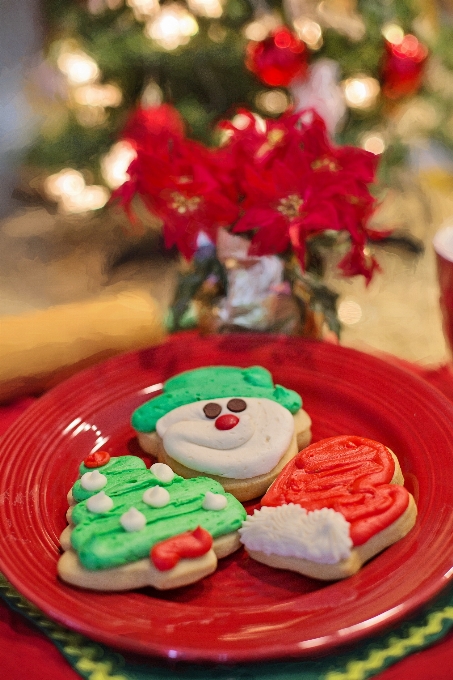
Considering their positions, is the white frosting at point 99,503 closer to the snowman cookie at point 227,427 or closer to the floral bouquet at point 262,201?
the snowman cookie at point 227,427

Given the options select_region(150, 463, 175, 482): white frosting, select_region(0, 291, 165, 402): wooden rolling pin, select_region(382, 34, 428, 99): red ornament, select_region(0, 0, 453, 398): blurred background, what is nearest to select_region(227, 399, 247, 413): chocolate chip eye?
select_region(150, 463, 175, 482): white frosting

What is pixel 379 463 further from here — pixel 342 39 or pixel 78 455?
pixel 342 39

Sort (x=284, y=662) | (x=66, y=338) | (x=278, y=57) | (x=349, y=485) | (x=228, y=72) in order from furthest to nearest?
(x=228, y=72)
(x=278, y=57)
(x=66, y=338)
(x=349, y=485)
(x=284, y=662)

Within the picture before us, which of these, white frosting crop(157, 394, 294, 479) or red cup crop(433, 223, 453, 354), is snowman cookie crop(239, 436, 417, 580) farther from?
red cup crop(433, 223, 453, 354)

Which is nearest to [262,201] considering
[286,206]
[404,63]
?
[286,206]

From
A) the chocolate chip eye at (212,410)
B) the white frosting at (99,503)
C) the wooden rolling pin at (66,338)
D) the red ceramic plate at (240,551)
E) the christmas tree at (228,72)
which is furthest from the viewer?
the christmas tree at (228,72)

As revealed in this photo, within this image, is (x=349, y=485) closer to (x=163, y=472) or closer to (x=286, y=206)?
(x=163, y=472)

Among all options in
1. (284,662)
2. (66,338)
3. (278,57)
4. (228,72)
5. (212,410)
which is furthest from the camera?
(228,72)

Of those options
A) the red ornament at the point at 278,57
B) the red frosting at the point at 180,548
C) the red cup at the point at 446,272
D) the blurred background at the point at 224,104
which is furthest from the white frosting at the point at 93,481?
the red ornament at the point at 278,57
